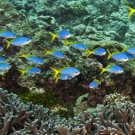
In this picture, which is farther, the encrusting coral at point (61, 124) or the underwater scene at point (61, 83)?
the underwater scene at point (61, 83)

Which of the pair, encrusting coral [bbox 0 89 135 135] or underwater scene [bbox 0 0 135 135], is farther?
underwater scene [bbox 0 0 135 135]

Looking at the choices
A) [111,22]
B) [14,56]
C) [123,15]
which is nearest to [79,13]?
[111,22]

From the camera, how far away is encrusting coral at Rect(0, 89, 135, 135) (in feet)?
12.4

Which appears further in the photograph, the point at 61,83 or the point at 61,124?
the point at 61,83

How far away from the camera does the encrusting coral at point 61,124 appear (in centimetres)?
377

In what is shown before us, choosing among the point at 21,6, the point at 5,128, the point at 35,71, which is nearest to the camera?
the point at 5,128

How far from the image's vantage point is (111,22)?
1398cm

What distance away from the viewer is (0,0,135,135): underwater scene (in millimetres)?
4051

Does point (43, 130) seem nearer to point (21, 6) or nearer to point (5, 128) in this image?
point (5, 128)

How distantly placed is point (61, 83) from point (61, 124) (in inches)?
83.2

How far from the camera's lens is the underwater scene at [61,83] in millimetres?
4051

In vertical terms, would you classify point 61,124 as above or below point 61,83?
above

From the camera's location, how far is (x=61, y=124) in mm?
4078

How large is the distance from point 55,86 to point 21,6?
8.71 metres
